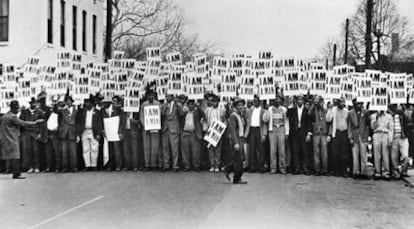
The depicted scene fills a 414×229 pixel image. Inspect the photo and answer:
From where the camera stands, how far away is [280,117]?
17.4 metres

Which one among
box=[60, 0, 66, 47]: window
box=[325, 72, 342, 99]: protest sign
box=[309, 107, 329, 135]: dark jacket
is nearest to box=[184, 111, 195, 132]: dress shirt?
box=[309, 107, 329, 135]: dark jacket

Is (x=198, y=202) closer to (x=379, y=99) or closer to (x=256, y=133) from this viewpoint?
(x=256, y=133)

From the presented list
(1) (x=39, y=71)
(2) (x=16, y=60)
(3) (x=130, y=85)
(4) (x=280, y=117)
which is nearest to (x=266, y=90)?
(4) (x=280, y=117)

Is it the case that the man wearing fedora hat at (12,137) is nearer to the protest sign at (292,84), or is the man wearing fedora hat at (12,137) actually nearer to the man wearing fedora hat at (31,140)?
the man wearing fedora hat at (31,140)

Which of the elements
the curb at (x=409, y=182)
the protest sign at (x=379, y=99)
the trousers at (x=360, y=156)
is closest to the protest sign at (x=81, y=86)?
the trousers at (x=360, y=156)

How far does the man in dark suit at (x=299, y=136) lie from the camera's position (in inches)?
677

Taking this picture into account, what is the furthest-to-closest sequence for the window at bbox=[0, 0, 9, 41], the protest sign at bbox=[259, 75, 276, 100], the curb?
the window at bbox=[0, 0, 9, 41] < the protest sign at bbox=[259, 75, 276, 100] < the curb

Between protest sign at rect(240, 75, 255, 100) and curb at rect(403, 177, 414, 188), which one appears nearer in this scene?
curb at rect(403, 177, 414, 188)

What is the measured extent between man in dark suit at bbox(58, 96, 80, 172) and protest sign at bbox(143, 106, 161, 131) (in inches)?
75.7

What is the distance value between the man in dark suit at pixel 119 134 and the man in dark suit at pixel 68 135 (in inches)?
→ 33.1

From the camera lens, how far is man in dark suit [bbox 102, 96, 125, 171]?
700 inches

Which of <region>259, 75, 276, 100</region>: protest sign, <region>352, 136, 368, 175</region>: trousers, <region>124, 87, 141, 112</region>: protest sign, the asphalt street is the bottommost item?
the asphalt street

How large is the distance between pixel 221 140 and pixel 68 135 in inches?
160

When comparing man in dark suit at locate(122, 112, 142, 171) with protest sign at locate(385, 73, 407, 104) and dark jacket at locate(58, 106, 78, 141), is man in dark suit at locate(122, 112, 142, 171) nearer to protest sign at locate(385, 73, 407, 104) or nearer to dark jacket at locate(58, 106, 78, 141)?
dark jacket at locate(58, 106, 78, 141)
